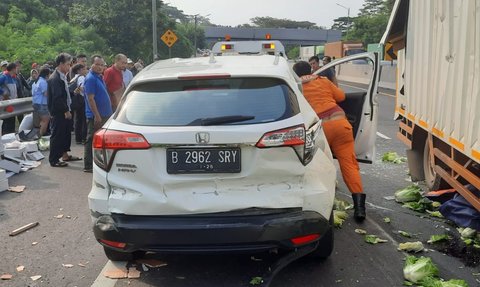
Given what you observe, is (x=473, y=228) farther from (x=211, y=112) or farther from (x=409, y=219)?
(x=211, y=112)

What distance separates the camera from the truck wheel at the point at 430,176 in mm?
6318

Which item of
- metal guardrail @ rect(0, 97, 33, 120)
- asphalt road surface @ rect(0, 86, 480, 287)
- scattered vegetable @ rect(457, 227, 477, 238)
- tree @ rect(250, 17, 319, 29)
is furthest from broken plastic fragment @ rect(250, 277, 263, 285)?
tree @ rect(250, 17, 319, 29)

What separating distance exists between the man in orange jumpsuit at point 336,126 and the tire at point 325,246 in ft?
4.50

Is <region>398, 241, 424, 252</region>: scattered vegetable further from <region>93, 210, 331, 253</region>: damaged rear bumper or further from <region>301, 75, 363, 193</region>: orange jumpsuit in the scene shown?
<region>93, 210, 331, 253</region>: damaged rear bumper

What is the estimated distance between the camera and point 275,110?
12.2 ft

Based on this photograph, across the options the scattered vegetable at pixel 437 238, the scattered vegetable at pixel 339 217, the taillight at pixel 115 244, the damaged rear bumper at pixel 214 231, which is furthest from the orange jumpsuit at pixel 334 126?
the taillight at pixel 115 244

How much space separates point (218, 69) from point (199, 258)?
5.54ft

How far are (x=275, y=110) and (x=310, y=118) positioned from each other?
0.39 meters

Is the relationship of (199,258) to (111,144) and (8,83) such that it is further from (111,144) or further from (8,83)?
(8,83)

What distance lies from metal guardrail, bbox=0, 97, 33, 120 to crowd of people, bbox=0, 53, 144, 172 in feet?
1.16

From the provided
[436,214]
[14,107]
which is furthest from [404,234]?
[14,107]

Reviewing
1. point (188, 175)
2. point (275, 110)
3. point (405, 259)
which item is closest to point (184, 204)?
point (188, 175)

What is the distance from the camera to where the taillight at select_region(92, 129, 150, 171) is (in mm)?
3623

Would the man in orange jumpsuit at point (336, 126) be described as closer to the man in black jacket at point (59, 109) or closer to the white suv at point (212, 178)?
the white suv at point (212, 178)
